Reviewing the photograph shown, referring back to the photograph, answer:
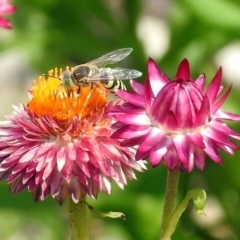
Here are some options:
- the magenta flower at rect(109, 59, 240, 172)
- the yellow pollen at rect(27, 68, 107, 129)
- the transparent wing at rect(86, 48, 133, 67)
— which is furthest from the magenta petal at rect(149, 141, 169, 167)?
the transparent wing at rect(86, 48, 133, 67)

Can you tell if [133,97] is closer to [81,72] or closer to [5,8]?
[81,72]

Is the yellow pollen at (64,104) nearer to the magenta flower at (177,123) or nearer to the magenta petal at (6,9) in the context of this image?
the magenta flower at (177,123)

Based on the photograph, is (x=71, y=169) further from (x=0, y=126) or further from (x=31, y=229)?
(x=31, y=229)

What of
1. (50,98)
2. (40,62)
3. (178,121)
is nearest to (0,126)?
(50,98)

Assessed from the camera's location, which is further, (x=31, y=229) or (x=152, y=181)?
(x=31, y=229)

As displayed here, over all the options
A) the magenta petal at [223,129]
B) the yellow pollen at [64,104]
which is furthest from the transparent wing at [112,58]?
the magenta petal at [223,129]

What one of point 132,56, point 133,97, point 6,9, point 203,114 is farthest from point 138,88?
point 132,56
